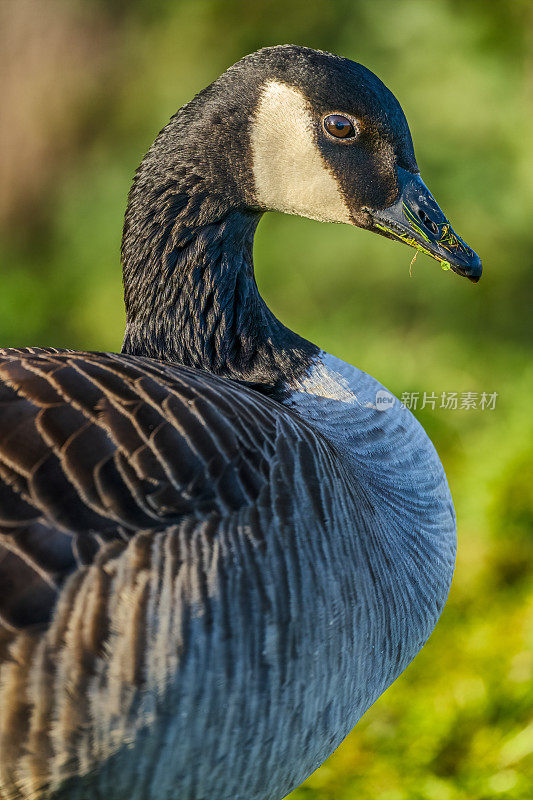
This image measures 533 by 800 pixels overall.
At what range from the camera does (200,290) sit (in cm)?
183

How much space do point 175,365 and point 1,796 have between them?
2.62 ft

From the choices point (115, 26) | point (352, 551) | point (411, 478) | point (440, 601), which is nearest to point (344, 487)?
point (352, 551)

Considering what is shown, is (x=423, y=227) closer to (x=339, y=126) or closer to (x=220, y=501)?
(x=339, y=126)

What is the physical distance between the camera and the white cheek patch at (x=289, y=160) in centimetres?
170

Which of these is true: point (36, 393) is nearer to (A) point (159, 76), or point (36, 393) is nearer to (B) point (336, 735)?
(B) point (336, 735)

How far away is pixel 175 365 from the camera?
1.65 m

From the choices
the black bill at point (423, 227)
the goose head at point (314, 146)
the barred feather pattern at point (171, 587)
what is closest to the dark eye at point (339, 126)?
the goose head at point (314, 146)

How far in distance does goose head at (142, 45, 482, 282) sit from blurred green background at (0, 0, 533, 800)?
1705 mm

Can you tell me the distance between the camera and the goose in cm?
124

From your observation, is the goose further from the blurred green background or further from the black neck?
the blurred green background

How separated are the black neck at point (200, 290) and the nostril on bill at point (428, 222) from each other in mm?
375

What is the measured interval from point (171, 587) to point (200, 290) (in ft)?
2.50

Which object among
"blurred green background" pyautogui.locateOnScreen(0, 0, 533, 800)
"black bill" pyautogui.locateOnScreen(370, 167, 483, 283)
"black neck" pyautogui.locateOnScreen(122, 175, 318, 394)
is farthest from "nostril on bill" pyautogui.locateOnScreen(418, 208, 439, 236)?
"blurred green background" pyautogui.locateOnScreen(0, 0, 533, 800)

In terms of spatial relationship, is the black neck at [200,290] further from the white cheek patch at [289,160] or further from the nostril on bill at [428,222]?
the nostril on bill at [428,222]
